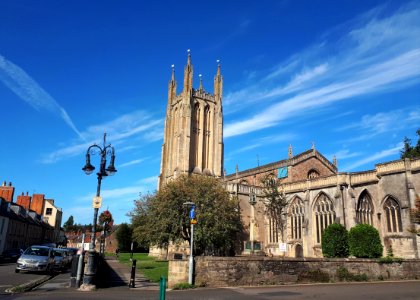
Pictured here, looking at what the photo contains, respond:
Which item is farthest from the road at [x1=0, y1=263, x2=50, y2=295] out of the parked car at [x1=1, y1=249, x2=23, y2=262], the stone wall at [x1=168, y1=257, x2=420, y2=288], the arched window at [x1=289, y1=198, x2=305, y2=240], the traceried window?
the traceried window

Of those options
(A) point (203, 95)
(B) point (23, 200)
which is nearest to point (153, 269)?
(A) point (203, 95)

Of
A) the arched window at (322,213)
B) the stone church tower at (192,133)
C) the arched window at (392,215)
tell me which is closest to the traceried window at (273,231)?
the arched window at (322,213)

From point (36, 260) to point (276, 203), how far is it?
26.8 m

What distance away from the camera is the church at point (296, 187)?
103ft

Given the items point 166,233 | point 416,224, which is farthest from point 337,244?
point 166,233

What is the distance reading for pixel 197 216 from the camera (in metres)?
30.8

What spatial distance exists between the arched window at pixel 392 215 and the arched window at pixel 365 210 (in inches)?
68.7

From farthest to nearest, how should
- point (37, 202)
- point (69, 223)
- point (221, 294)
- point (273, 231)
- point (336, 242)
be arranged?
point (69, 223)
point (37, 202)
point (273, 231)
point (336, 242)
point (221, 294)

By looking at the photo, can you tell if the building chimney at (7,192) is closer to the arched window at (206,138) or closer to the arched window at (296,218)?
the arched window at (206,138)

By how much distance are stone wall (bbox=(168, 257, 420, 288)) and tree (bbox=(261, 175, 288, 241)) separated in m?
19.9

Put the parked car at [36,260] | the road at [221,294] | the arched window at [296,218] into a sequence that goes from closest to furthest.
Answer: the road at [221,294], the parked car at [36,260], the arched window at [296,218]

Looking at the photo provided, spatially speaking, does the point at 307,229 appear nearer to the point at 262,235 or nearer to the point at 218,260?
the point at 262,235

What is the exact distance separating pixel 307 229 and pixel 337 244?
29.2ft

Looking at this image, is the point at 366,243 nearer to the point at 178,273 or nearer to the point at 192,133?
the point at 178,273
